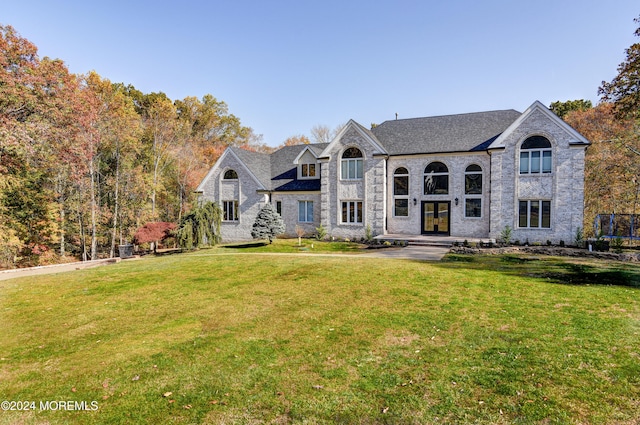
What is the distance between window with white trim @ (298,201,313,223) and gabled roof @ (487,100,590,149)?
44.2ft

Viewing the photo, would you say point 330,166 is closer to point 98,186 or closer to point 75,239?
point 98,186

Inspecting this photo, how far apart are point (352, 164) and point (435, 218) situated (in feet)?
23.6

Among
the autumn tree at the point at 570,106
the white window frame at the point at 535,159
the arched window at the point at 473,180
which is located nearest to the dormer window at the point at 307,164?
the arched window at the point at 473,180

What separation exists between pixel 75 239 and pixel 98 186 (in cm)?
491

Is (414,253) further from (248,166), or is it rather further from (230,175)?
(230,175)

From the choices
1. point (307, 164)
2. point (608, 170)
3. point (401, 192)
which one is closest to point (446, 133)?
point (401, 192)

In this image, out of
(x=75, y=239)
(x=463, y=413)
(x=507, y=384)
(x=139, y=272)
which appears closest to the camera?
(x=463, y=413)

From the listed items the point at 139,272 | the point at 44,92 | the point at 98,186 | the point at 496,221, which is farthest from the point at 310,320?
the point at 98,186

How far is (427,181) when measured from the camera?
78.8ft

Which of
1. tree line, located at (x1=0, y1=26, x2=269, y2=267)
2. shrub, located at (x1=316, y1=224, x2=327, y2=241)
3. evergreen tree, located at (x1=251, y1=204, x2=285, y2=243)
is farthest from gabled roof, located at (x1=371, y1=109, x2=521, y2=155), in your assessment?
tree line, located at (x1=0, y1=26, x2=269, y2=267)

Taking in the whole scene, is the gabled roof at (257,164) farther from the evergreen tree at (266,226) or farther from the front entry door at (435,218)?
the front entry door at (435,218)

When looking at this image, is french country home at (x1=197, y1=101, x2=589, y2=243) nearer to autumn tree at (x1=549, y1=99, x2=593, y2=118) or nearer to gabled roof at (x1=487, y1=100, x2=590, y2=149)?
gabled roof at (x1=487, y1=100, x2=590, y2=149)

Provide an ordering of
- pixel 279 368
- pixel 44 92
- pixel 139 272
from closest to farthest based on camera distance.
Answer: pixel 279 368 → pixel 139 272 → pixel 44 92

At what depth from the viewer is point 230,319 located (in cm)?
827
